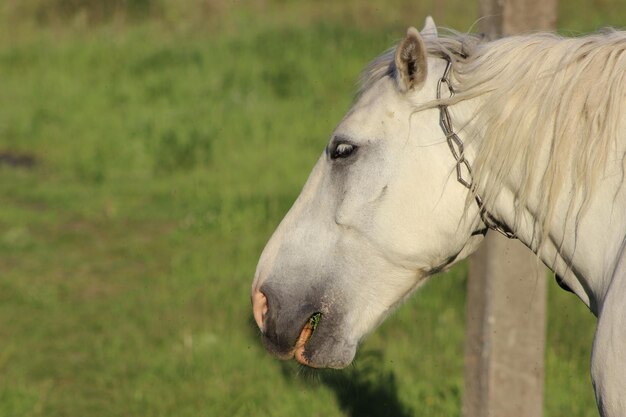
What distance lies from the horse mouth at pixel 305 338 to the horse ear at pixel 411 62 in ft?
2.45

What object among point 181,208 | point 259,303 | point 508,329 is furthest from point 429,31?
point 181,208

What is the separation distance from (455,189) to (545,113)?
1.06 feet

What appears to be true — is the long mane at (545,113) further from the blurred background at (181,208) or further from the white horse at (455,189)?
the blurred background at (181,208)

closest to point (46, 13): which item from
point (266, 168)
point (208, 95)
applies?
point (208, 95)

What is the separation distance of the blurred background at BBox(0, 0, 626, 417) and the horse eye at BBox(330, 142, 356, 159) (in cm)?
98

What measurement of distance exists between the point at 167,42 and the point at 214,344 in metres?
6.74

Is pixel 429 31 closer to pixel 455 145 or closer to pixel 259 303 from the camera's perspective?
pixel 455 145

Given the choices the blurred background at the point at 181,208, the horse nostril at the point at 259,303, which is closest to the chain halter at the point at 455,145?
the horse nostril at the point at 259,303

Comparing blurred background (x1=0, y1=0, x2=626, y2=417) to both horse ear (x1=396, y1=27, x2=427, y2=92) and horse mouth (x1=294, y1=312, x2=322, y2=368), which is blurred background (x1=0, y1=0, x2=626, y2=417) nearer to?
horse mouth (x1=294, y1=312, x2=322, y2=368)

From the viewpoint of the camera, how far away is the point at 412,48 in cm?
259

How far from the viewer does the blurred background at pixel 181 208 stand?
4.88 meters

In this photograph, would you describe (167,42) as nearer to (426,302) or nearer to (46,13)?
(46,13)

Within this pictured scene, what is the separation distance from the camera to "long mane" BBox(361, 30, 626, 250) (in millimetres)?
2445

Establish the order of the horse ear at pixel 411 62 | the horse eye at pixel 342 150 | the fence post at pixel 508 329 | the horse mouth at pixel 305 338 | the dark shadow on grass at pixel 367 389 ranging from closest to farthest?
the horse ear at pixel 411 62 < the horse eye at pixel 342 150 < the horse mouth at pixel 305 338 < the fence post at pixel 508 329 < the dark shadow on grass at pixel 367 389
